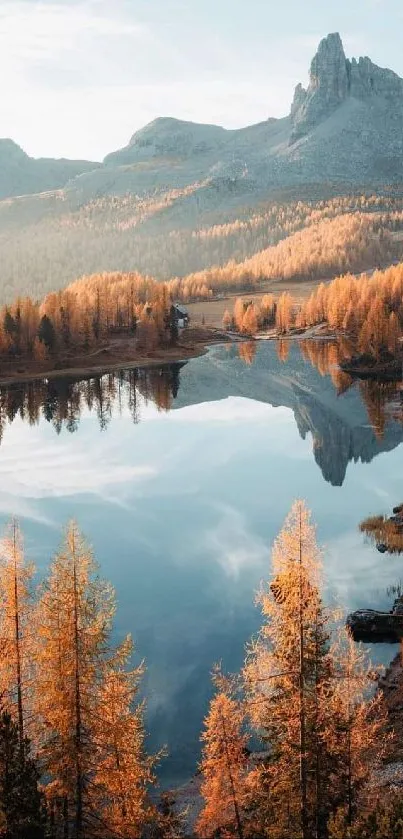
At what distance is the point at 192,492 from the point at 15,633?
5648 cm

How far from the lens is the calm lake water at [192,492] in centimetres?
4909

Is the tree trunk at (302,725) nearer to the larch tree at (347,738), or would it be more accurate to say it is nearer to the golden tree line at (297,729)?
the golden tree line at (297,729)

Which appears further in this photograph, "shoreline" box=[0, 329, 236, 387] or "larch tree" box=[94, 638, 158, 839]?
"shoreline" box=[0, 329, 236, 387]

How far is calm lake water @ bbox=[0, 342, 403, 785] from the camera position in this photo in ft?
161

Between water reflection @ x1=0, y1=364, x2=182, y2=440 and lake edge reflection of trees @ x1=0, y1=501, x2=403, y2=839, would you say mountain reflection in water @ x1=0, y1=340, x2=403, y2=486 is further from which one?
lake edge reflection of trees @ x1=0, y1=501, x2=403, y2=839

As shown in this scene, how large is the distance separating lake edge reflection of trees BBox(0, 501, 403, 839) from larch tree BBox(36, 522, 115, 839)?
51mm

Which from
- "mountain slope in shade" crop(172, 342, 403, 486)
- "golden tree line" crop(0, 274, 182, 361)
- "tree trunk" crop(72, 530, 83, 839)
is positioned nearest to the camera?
"tree trunk" crop(72, 530, 83, 839)

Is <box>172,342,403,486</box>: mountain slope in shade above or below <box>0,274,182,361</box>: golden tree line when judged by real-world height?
below

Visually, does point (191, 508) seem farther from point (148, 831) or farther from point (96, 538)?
point (148, 831)

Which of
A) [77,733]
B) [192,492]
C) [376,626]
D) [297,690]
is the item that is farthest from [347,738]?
[192,492]

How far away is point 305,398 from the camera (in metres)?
135

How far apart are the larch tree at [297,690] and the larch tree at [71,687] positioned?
6077 mm

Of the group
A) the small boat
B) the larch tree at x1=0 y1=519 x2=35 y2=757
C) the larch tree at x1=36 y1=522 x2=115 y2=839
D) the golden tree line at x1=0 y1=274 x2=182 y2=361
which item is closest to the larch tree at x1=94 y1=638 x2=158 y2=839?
the larch tree at x1=36 y1=522 x2=115 y2=839

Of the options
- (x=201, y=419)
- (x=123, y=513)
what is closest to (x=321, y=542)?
(x=123, y=513)
